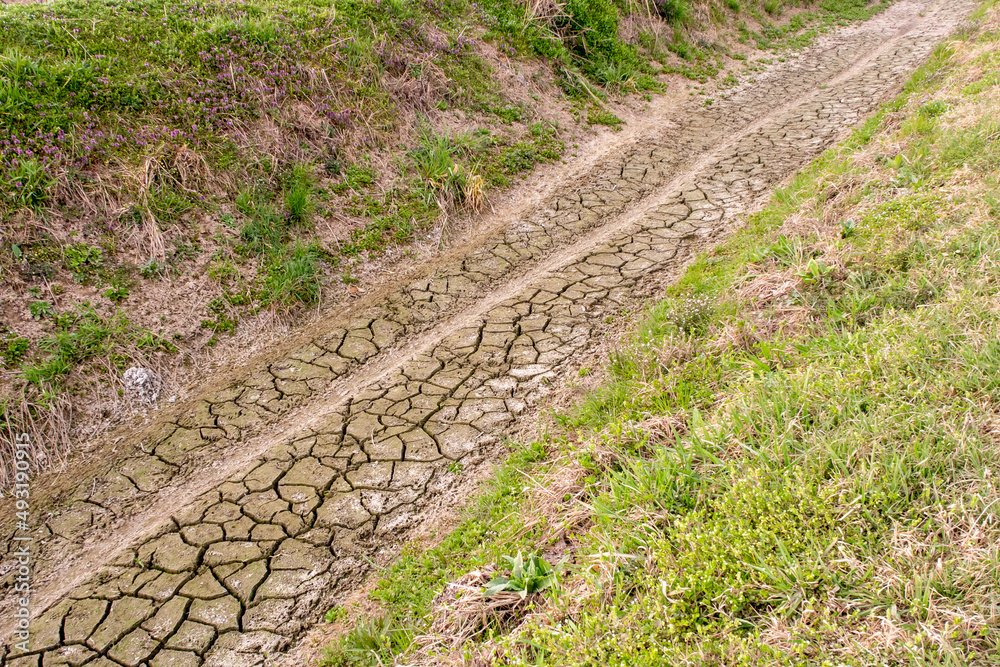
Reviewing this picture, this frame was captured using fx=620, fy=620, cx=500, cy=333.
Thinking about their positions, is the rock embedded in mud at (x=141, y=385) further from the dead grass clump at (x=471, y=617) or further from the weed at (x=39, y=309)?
the dead grass clump at (x=471, y=617)

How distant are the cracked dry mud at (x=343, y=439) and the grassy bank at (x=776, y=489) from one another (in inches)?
19.5

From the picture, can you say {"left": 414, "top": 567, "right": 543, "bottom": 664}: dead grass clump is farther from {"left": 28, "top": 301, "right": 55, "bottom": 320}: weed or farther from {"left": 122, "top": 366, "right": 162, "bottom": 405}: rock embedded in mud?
{"left": 28, "top": 301, "right": 55, "bottom": 320}: weed

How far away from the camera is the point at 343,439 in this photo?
13.7 feet

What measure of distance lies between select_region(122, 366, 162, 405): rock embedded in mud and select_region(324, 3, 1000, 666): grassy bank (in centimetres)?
250

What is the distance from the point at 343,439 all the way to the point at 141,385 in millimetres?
1678

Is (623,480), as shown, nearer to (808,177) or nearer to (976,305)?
(976,305)

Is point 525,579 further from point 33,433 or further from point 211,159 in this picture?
point 211,159

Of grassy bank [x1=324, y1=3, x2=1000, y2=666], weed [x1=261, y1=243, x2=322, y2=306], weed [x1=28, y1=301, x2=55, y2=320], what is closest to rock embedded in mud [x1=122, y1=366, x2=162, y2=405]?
weed [x1=28, y1=301, x2=55, y2=320]

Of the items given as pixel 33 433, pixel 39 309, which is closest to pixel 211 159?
pixel 39 309

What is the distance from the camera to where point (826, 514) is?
96.3 inches

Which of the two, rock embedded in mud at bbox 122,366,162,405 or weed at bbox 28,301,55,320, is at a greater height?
weed at bbox 28,301,55,320

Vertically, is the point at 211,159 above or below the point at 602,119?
above

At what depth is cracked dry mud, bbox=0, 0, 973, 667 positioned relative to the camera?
10.4 feet

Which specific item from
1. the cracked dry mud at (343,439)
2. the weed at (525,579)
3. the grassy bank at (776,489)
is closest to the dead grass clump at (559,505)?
the grassy bank at (776,489)
